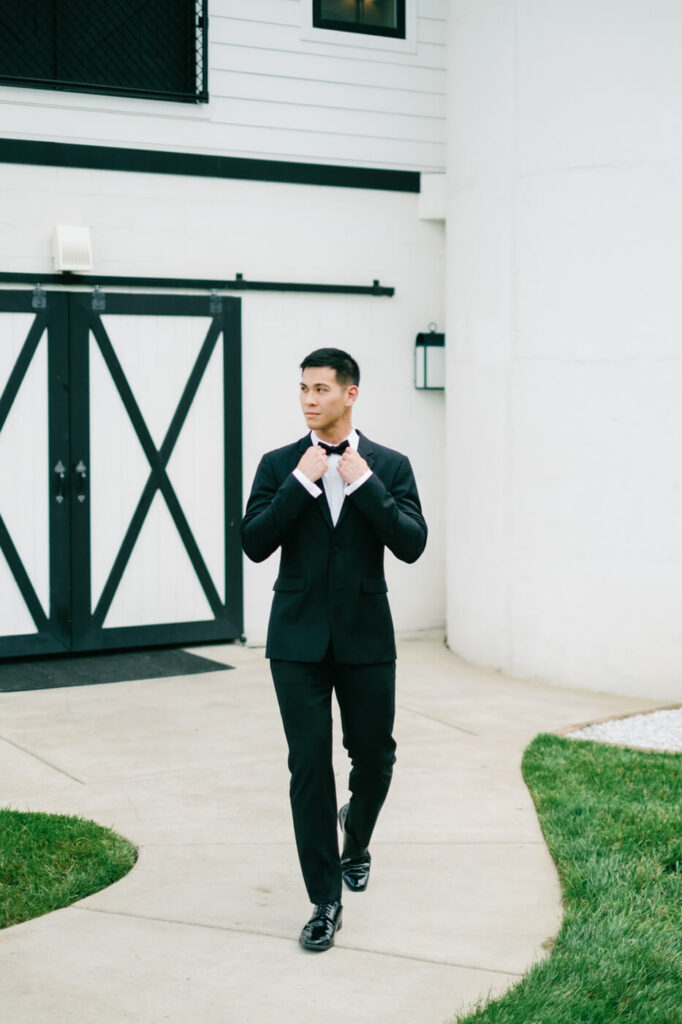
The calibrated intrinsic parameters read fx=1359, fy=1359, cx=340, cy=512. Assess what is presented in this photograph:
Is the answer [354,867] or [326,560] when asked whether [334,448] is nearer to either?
[326,560]

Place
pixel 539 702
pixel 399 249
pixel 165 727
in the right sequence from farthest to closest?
pixel 399 249, pixel 539 702, pixel 165 727

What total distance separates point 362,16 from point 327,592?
281 inches

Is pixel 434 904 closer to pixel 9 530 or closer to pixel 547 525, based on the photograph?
pixel 547 525

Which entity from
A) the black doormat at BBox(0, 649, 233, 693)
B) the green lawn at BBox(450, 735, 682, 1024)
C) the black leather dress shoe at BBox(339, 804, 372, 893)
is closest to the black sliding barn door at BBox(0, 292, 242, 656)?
the black doormat at BBox(0, 649, 233, 693)

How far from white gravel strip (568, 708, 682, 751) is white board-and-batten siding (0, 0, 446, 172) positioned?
4867 mm

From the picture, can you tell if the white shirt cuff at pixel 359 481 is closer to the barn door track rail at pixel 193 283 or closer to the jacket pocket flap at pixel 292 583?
the jacket pocket flap at pixel 292 583

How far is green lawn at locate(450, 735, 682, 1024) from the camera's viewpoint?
13.6 ft

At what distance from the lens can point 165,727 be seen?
25.6 feet

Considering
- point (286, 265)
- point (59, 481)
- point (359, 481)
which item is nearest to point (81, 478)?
point (59, 481)

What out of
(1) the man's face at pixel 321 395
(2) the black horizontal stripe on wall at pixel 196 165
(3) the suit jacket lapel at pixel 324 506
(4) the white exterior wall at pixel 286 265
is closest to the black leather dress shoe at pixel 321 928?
(3) the suit jacket lapel at pixel 324 506

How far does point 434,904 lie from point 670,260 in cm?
512

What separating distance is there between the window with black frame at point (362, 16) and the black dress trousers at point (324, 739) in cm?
691

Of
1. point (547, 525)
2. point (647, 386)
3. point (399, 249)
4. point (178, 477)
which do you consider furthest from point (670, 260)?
point (178, 477)

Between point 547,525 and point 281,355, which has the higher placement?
point 281,355
